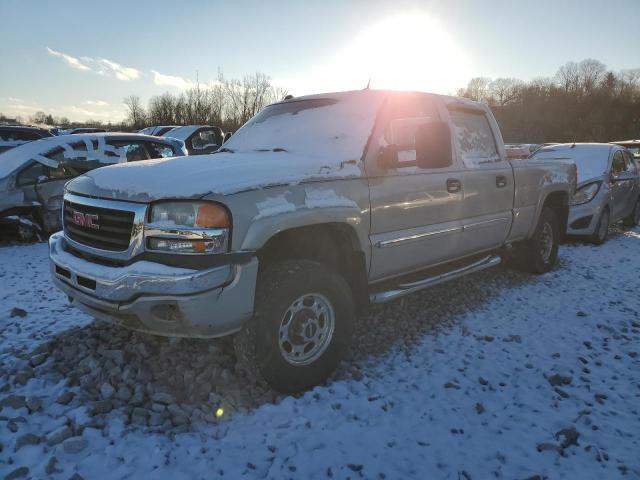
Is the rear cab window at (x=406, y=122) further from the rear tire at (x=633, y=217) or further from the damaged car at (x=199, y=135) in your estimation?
the damaged car at (x=199, y=135)

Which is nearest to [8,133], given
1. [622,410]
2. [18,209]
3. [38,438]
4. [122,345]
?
[18,209]

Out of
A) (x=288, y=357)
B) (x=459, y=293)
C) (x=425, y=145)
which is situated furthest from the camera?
(x=459, y=293)

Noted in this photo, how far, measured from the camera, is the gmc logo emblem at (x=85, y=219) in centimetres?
258

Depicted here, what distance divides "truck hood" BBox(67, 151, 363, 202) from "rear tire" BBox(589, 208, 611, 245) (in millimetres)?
6033

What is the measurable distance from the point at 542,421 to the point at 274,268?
1781 mm

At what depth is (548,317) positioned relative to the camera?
13.4 ft

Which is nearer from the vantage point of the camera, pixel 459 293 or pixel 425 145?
pixel 425 145

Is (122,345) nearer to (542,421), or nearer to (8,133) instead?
(542,421)

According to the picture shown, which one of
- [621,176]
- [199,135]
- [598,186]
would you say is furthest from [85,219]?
[199,135]

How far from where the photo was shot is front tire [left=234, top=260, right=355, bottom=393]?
97.7 inches

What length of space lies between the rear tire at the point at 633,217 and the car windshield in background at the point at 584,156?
6.70 feet

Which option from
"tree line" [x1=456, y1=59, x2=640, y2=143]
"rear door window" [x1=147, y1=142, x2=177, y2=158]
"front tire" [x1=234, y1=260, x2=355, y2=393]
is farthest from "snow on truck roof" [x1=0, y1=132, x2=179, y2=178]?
"tree line" [x1=456, y1=59, x2=640, y2=143]

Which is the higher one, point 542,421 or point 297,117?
point 297,117

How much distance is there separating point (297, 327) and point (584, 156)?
7.32m
